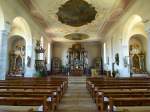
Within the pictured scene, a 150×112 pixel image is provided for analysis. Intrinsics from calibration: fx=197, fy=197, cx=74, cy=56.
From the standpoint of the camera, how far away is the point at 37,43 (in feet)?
50.8

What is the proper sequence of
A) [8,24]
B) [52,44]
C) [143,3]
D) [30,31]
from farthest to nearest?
[52,44], [30,31], [143,3], [8,24]

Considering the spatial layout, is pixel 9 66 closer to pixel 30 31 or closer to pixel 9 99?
pixel 30 31

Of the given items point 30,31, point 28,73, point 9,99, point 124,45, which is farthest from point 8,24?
point 124,45

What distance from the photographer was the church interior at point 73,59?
177 inches

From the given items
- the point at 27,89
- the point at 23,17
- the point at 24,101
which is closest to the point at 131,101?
the point at 24,101

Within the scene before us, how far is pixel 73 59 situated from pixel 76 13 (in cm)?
1268

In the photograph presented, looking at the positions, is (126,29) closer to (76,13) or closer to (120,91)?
(76,13)

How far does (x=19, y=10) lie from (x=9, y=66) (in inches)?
379

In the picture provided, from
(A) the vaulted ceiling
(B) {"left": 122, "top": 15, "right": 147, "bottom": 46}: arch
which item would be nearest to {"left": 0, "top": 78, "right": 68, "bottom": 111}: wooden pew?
(A) the vaulted ceiling

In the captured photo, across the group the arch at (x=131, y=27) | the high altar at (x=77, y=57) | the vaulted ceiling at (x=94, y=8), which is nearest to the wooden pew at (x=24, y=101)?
the vaulted ceiling at (x=94, y=8)

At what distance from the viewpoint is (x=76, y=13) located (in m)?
13.9

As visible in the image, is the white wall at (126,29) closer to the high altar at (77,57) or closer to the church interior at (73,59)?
the church interior at (73,59)

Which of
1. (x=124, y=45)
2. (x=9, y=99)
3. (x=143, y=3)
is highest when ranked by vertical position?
(x=143, y=3)

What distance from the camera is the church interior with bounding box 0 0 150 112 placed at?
4488mm
